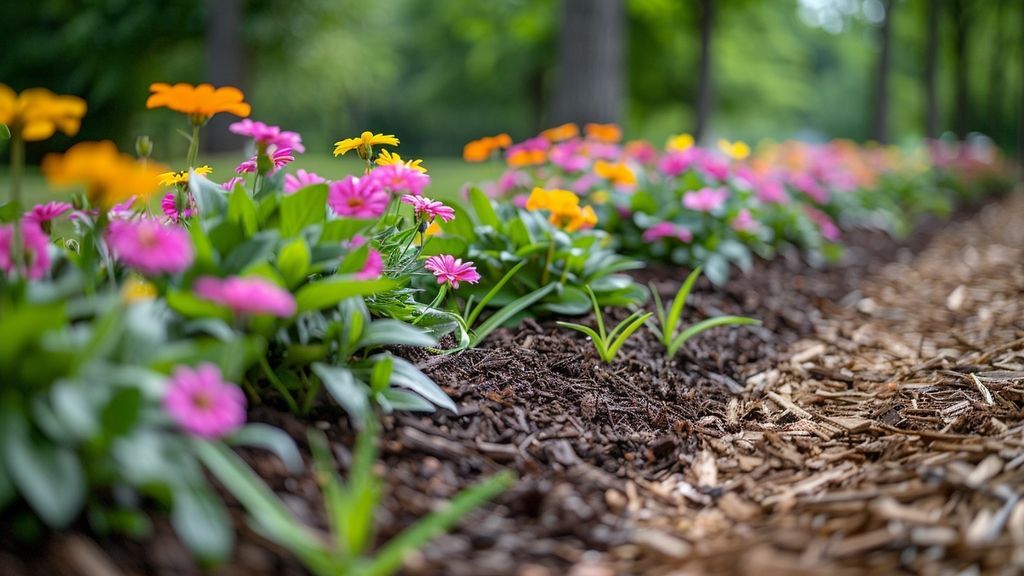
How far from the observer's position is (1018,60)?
66.9 feet

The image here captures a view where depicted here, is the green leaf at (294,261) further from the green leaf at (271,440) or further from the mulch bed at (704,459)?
the green leaf at (271,440)

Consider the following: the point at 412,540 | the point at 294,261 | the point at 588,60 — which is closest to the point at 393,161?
the point at 294,261

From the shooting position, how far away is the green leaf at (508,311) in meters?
2.29

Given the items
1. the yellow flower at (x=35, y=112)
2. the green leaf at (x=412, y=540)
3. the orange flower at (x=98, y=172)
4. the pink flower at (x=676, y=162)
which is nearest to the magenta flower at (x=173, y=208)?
the yellow flower at (x=35, y=112)

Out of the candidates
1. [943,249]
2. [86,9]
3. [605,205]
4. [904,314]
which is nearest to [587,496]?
[605,205]

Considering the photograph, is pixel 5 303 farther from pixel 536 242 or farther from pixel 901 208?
pixel 901 208

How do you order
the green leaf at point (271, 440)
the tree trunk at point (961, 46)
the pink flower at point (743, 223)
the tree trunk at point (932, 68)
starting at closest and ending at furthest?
the green leaf at point (271, 440), the pink flower at point (743, 223), the tree trunk at point (932, 68), the tree trunk at point (961, 46)

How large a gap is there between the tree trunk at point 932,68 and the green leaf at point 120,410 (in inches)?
535

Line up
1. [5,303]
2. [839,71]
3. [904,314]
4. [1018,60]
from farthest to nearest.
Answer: [839,71]
[1018,60]
[904,314]
[5,303]

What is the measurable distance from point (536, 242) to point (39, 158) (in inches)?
543

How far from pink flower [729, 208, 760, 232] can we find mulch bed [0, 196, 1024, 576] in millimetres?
757

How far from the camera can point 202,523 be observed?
4.01ft

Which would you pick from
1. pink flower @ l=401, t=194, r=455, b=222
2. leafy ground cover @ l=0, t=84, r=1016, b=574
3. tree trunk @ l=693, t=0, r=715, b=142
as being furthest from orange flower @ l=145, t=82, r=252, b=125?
tree trunk @ l=693, t=0, r=715, b=142

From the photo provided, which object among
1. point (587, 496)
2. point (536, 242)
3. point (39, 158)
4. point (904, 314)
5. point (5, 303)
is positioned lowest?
point (39, 158)
